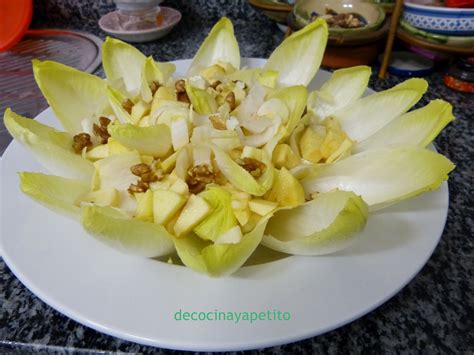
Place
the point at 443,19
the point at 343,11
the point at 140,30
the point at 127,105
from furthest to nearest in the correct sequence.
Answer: the point at 140,30
the point at 343,11
the point at 443,19
the point at 127,105

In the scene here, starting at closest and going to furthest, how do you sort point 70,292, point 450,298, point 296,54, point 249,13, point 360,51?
point 70,292, point 450,298, point 296,54, point 360,51, point 249,13

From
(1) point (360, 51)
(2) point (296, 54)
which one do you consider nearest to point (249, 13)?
(1) point (360, 51)

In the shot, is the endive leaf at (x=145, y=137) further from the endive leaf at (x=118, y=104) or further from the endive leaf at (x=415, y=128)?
the endive leaf at (x=415, y=128)

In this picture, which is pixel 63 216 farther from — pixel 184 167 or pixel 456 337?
pixel 456 337

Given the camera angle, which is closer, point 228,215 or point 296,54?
point 228,215

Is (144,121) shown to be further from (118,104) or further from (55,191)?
(55,191)

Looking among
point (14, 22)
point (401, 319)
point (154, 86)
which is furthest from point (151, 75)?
point (14, 22)

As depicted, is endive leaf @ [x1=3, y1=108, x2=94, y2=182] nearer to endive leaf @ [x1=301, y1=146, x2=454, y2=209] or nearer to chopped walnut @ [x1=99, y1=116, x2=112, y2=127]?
chopped walnut @ [x1=99, y1=116, x2=112, y2=127]
